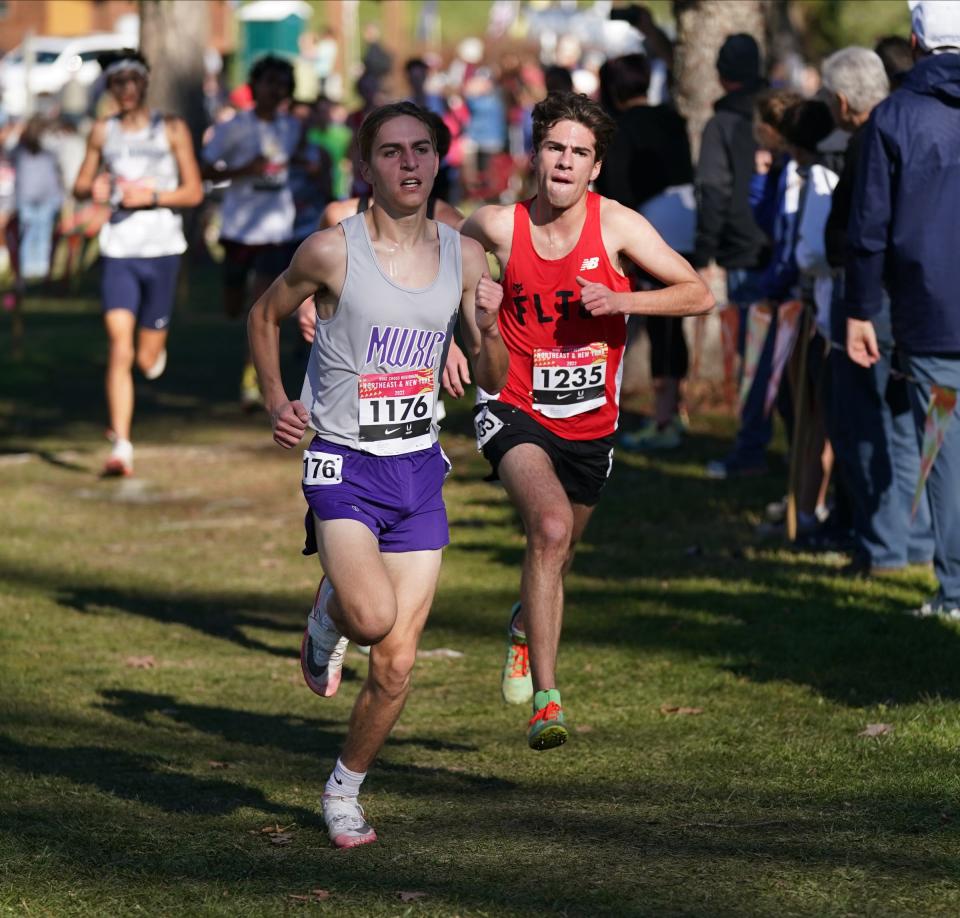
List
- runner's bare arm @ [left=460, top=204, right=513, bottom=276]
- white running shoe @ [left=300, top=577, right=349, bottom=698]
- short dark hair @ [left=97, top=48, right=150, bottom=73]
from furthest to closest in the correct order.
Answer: short dark hair @ [left=97, top=48, right=150, bottom=73]
runner's bare arm @ [left=460, top=204, right=513, bottom=276]
white running shoe @ [left=300, top=577, right=349, bottom=698]

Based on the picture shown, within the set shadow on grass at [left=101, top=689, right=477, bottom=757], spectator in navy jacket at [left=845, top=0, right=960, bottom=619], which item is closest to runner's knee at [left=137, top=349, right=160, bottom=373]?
shadow on grass at [left=101, top=689, right=477, bottom=757]

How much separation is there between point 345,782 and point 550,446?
1.78 metres

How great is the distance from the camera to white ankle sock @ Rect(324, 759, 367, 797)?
5.83 metres

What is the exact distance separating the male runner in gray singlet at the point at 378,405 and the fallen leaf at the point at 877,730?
6.31 feet

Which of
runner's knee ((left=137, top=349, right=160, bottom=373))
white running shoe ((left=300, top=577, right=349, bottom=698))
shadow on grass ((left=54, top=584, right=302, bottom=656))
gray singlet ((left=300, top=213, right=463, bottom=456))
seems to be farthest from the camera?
runner's knee ((left=137, top=349, right=160, bottom=373))

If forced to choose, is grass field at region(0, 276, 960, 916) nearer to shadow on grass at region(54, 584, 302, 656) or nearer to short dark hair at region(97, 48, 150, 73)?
shadow on grass at region(54, 584, 302, 656)

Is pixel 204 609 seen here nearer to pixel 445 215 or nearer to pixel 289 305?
pixel 445 215

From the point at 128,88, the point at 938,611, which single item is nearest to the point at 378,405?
the point at 938,611

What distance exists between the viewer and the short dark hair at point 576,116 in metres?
6.81

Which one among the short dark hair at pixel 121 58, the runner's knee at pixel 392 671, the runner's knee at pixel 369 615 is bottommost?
the runner's knee at pixel 392 671

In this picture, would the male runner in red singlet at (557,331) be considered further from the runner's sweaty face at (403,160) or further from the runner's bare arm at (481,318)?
the runner's sweaty face at (403,160)

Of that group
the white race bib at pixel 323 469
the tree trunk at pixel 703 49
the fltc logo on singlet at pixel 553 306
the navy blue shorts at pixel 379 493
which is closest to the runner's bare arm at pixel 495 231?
the fltc logo on singlet at pixel 553 306

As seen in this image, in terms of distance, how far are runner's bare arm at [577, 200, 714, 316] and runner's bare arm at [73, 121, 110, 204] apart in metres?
6.23

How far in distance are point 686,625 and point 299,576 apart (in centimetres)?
239
